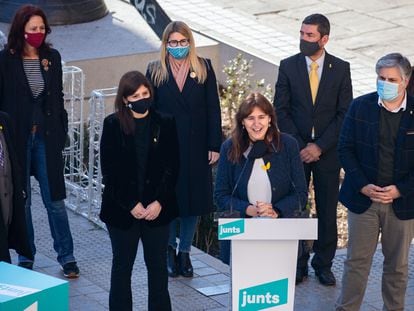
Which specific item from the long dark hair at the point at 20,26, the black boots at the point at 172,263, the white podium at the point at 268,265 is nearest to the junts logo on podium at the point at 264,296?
the white podium at the point at 268,265

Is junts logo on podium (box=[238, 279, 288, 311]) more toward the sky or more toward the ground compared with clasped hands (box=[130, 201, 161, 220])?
more toward the ground

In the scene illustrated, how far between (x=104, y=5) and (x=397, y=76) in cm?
735

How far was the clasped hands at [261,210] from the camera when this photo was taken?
6.83 m

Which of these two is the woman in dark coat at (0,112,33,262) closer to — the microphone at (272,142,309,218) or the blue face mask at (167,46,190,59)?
the blue face mask at (167,46,190,59)

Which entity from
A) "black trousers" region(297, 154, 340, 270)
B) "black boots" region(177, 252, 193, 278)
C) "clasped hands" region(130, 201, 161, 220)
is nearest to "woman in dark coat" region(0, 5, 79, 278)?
"black boots" region(177, 252, 193, 278)

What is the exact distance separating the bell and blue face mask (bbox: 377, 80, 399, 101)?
664 centimetres

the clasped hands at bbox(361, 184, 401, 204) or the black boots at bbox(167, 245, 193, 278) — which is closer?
the clasped hands at bbox(361, 184, 401, 204)

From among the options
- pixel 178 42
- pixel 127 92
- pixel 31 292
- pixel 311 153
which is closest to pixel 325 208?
pixel 311 153

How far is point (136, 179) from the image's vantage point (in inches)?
282

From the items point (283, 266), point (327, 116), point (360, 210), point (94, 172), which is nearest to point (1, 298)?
point (283, 266)

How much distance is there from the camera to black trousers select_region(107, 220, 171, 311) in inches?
283

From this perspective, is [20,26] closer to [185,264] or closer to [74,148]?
[185,264]

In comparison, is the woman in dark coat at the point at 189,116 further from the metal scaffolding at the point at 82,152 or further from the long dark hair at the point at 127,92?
the metal scaffolding at the point at 82,152

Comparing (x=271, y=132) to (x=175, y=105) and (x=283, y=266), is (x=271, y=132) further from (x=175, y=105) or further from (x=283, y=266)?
(x=175, y=105)
